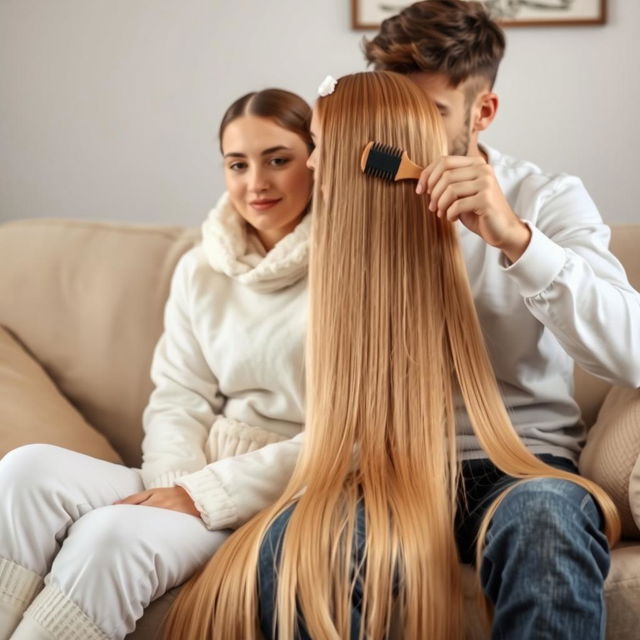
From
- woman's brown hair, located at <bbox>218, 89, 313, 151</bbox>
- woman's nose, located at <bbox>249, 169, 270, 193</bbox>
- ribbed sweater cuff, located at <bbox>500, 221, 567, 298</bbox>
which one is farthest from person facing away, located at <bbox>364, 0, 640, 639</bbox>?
woman's nose, located at <bbox>249, 169, 270, 193</bbox>

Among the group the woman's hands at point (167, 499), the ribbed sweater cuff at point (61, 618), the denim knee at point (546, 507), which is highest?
the denim knee at point (546, 507)

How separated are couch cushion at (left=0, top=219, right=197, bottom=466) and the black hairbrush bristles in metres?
0.64

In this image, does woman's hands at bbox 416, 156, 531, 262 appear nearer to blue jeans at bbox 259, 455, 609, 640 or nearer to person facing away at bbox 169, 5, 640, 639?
person facing away at bbox 169, 5, 640, 639

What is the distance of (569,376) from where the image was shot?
1.49 m

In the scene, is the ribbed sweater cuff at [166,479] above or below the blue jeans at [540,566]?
below

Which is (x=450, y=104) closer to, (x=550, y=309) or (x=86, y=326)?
(x=550, y=309)

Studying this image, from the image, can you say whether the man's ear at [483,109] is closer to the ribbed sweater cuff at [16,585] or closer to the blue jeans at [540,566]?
the blue jeans at [540,566]

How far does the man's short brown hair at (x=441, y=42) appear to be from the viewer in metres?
1.49

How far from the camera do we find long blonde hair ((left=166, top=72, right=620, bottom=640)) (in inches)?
45.1

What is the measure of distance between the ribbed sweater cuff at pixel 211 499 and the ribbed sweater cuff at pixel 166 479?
0.31ft

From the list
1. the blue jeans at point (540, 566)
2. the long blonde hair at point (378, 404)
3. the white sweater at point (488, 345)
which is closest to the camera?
the blue jeans at point (540, 566)

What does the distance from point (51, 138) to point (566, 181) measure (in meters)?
1.44

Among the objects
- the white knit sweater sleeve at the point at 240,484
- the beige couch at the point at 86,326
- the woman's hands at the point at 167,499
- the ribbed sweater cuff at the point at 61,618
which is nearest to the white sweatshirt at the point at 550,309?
the beige couch at the point at 86,326

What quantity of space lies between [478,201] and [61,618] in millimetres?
698
